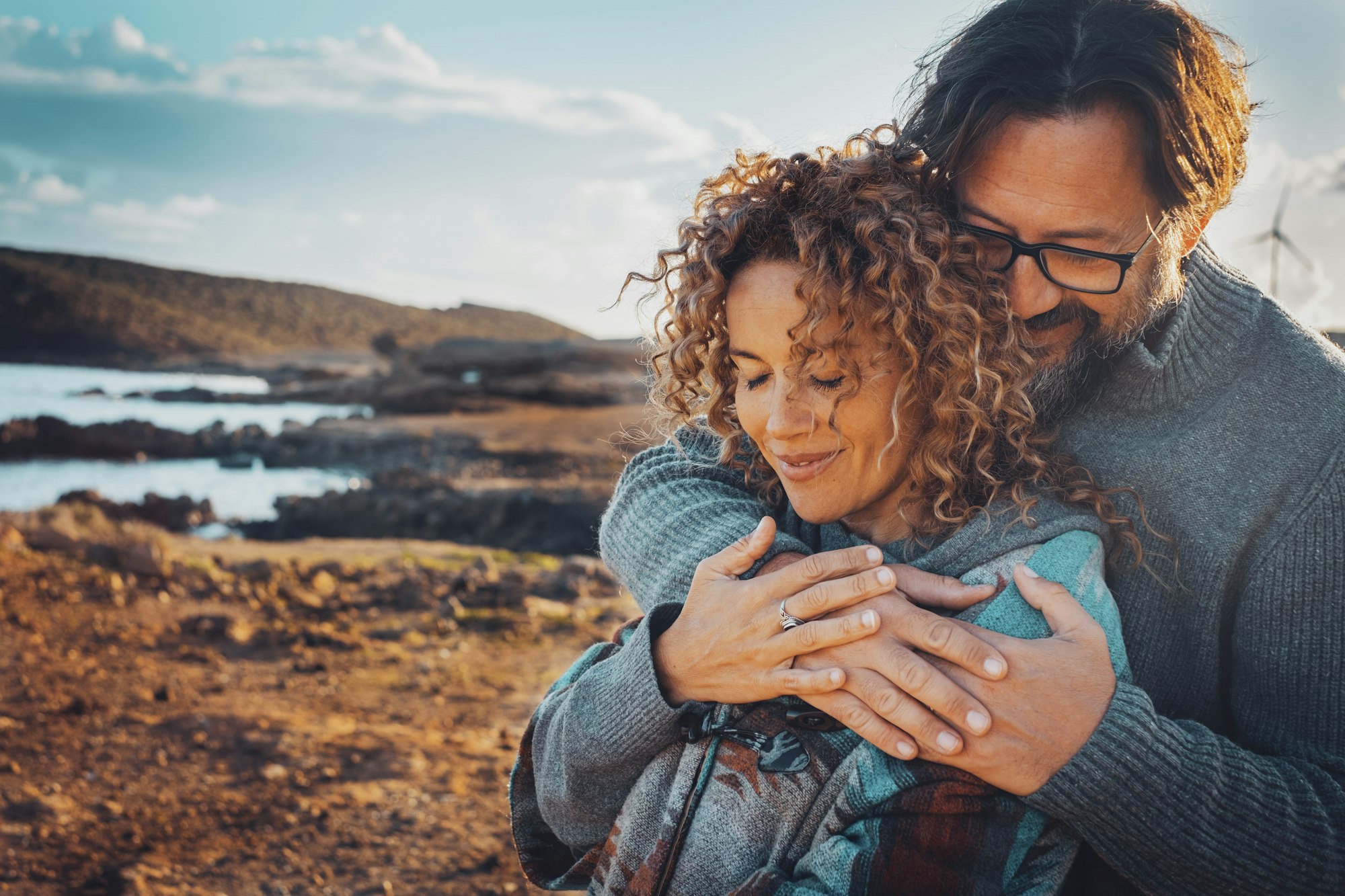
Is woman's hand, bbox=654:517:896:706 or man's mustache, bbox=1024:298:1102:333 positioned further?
man's mustache, bbox=1024:298:1102:333

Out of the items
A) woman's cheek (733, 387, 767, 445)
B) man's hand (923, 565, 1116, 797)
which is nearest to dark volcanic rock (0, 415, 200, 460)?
woman's cheek (733, 387, 767, 445)

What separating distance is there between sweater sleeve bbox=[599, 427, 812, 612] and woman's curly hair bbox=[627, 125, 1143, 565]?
41cm

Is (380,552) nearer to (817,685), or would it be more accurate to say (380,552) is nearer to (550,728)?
(550,728)

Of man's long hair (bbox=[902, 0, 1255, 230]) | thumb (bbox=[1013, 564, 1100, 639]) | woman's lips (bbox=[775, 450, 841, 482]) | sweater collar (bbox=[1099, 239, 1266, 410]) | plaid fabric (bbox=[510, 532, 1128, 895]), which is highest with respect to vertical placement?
man's long hair (bbox=[902, 0, 1255, 230])

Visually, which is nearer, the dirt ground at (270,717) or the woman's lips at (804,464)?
the woman's lips at (804,464)

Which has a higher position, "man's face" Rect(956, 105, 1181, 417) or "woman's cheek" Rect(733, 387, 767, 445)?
"man's face" Rect(956, 105, 1181, 417)

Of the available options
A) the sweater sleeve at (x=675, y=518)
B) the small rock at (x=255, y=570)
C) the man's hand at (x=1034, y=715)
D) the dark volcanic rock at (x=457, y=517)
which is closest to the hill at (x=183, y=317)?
the dark volcanic rock at (x=457, y=517)

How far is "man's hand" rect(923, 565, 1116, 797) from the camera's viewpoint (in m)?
1.74

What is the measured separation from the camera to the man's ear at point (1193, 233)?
7.40ft

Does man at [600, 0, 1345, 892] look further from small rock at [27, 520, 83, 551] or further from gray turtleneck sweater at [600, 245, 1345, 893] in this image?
small rock at [27, 520, 83, 551]

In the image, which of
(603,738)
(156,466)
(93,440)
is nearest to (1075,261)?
(603,738)

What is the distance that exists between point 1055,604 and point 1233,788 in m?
0.47

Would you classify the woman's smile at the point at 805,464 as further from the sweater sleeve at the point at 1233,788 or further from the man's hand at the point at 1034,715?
the sweater sleeve at the point at 1233,788

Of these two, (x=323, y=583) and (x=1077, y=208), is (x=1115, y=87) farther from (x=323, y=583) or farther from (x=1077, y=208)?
(x=323, y=583)
